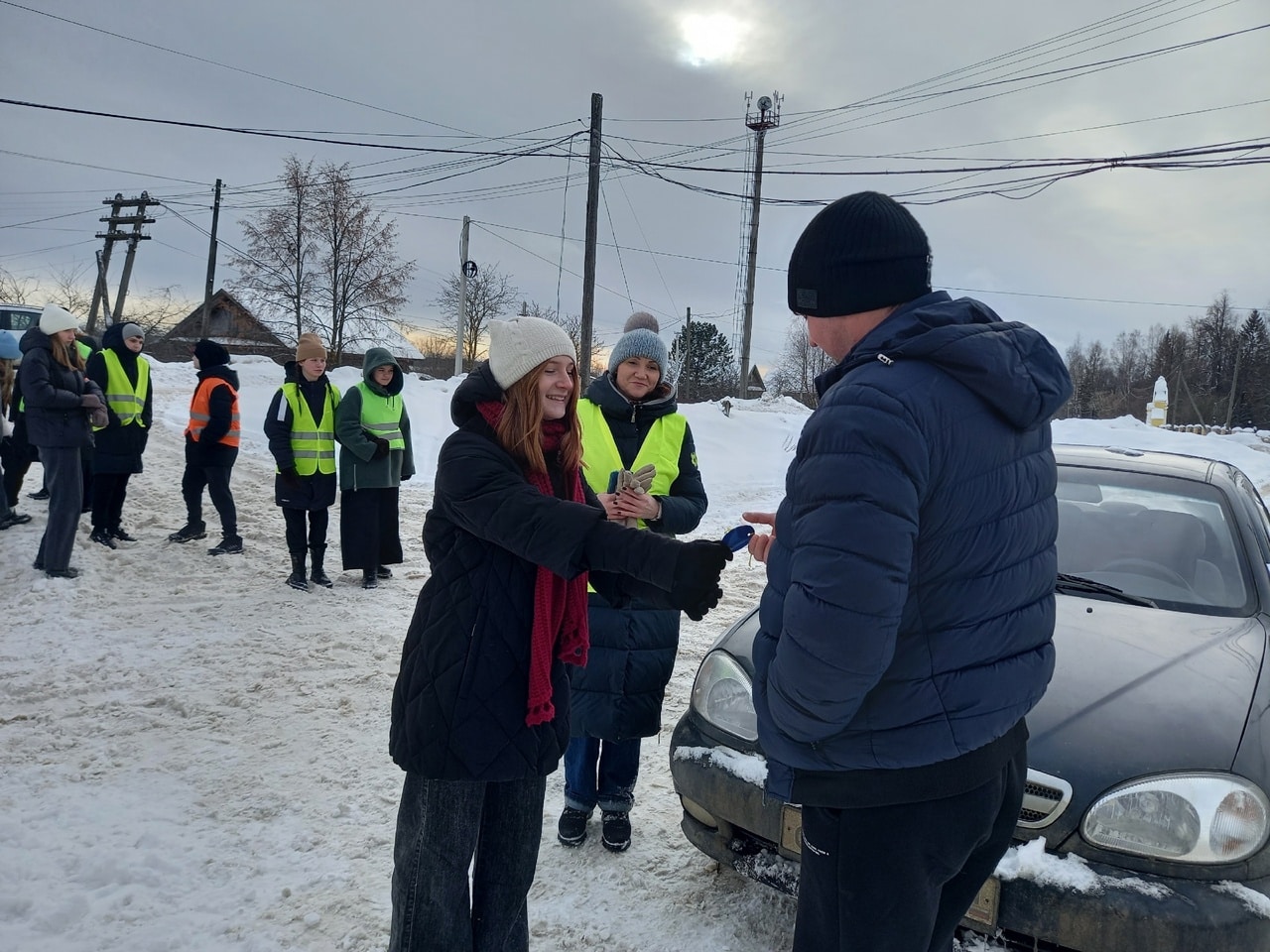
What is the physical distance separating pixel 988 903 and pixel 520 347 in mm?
1855

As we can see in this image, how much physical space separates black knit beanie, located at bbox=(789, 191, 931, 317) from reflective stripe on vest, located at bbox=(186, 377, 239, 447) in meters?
6.68

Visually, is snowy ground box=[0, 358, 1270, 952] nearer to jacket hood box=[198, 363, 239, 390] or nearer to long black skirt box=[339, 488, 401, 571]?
long black skirt box=[339, 488, 401, 571]

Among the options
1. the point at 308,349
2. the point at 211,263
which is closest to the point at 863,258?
the point at 308,349

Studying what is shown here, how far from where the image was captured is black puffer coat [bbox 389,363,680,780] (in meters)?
1.84

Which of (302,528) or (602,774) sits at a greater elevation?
(302,528)

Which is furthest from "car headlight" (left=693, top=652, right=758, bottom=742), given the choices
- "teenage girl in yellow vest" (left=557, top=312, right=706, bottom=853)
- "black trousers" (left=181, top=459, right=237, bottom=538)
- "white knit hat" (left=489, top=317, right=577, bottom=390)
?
"black trousers" (left=181, top=459, right=237, bottom=538)

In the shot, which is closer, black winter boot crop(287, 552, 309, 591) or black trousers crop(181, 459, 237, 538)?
black winter boot crop(287, 552, 309, 591)

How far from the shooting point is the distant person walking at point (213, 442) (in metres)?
6.98

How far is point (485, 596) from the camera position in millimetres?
1942

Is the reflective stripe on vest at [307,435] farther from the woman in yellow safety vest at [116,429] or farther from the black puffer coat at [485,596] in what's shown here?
the black puffer coat at [485,596]

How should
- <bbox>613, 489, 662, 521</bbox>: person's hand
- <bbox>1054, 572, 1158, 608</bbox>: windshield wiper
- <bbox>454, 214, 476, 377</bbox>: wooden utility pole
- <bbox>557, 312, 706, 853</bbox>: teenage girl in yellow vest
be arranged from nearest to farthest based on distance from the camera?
<bbox>613, 489, 662, 521</bbox>: person's hand → <bbox>557, 312, 706, 853</bbox>: teenage girl in yellow vest → <bbox>1054, 572, 1158, 608</bbox>: windshield wiper → <bbox>454, 214, 476, 377</bbox>: wooden utility pole

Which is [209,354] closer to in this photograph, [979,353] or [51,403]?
[51,403]

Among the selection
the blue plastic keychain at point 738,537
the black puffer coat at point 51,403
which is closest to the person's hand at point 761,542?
the blue plastic keychain at point 738,537

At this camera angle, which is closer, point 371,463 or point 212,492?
point 371,463
